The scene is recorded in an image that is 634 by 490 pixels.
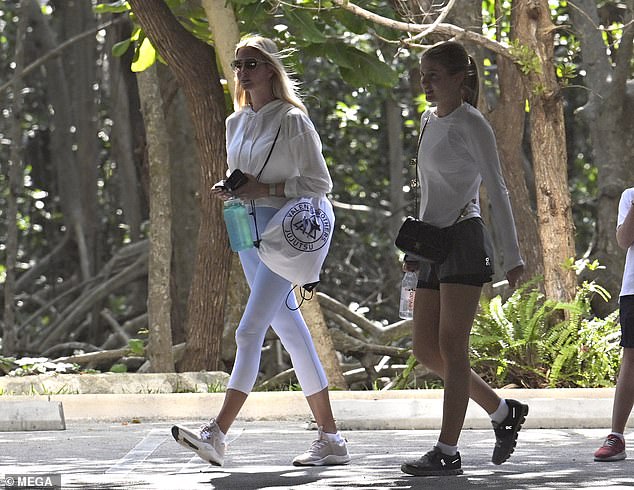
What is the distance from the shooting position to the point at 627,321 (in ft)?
22.0

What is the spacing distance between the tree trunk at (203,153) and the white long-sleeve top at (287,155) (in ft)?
15.3

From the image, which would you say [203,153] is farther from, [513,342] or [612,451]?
[612,451]

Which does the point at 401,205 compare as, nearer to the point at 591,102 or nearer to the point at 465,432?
the point at 591,102

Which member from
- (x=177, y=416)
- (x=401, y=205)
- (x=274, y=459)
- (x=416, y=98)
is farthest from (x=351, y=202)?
(x=274, y=459)

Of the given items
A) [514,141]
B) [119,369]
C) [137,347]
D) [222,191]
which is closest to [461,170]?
[222,191]

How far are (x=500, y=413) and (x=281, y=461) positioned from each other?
1.13 m

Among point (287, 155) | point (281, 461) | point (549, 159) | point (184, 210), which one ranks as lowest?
point (281, 461)

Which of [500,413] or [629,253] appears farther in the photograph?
[629,253]

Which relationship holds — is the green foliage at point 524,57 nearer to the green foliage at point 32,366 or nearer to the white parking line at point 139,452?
the white parking line at point 139,452

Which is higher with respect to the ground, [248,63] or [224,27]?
[224,27]

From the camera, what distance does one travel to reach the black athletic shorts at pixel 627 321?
6.67 metres

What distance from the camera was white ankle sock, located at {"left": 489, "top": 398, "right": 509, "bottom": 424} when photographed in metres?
6.32

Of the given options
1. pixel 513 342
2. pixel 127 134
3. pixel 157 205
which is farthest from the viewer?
pixel 127 134

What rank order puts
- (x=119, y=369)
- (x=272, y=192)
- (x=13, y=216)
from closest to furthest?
1. (x=272, y=192)
2. (x=119, y=369)
3. (x=13, y=216)
